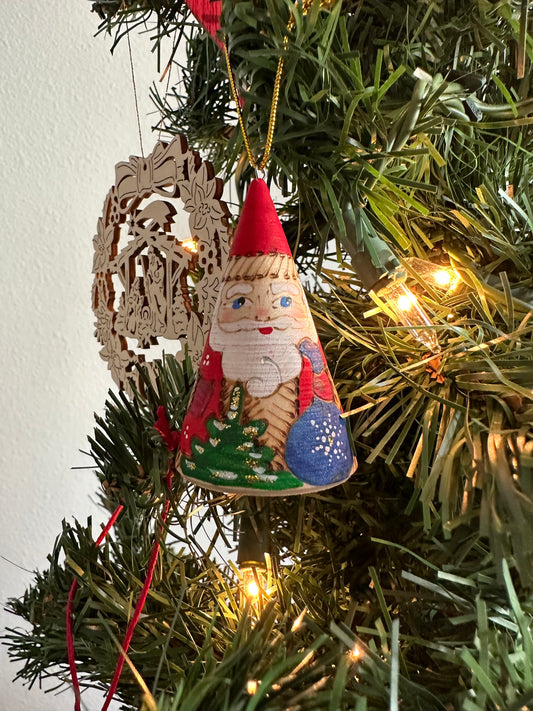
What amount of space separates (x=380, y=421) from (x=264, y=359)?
39 millimetres

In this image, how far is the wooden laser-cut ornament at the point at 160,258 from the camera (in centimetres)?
28

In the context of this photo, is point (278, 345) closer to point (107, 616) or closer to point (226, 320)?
point (226, 320)

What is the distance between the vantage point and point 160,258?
1.03 ft

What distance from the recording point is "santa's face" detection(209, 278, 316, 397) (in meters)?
0.20

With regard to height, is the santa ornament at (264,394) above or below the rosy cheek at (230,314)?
below

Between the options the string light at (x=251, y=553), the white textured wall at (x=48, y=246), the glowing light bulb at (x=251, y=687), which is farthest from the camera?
the white textured wall at (x=48, y=246)

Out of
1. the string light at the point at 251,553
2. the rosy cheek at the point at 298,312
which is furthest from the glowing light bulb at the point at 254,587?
the rosy cheek at the point at 298,312

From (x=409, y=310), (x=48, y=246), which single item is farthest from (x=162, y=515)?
(x=48, y=246)

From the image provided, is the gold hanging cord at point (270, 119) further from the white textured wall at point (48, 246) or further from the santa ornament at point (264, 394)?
the white textured wall at point (48, 246)

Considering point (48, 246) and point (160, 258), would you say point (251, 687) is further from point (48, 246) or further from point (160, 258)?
point (48, 246)

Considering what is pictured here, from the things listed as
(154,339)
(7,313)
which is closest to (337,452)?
(154,339)

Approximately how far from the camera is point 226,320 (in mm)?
205

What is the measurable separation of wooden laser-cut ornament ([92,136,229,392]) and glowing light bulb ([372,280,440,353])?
3.7 inches

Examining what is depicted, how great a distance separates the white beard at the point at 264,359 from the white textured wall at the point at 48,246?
17.2 inches
